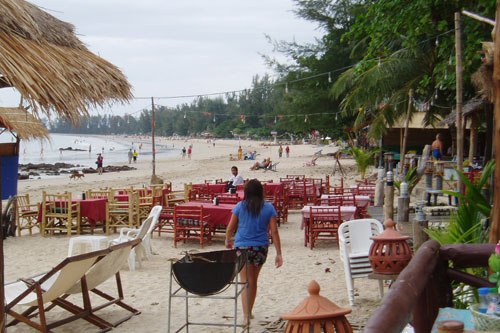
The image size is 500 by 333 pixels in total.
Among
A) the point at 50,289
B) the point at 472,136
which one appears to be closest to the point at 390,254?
the point at 50,289

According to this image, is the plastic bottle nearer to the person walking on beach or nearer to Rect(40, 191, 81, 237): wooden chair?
the person walking on beach

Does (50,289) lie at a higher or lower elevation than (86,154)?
higher

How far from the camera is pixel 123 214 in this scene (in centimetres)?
1120

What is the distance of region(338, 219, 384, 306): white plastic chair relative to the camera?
19.5ft

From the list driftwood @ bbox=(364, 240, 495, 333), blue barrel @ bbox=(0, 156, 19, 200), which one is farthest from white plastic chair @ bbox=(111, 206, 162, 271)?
driftwood @ bbox=(364, 240, 495, 333)

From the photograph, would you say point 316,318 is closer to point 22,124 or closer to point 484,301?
point 484,301

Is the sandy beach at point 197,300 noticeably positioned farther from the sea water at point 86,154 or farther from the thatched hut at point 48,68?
the sea water at point 86,154

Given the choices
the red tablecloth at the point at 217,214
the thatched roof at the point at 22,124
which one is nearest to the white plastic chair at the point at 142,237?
the red tablecloth at the point at 217,214

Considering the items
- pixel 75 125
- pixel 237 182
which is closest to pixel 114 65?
pixel 75 125

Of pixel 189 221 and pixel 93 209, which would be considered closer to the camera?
pixel 189 221

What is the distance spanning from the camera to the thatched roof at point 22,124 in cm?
574

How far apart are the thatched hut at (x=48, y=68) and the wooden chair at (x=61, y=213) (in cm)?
530

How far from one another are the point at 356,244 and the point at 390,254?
239 cm

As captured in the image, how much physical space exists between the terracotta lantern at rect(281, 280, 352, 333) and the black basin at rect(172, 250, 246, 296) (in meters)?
2.44
